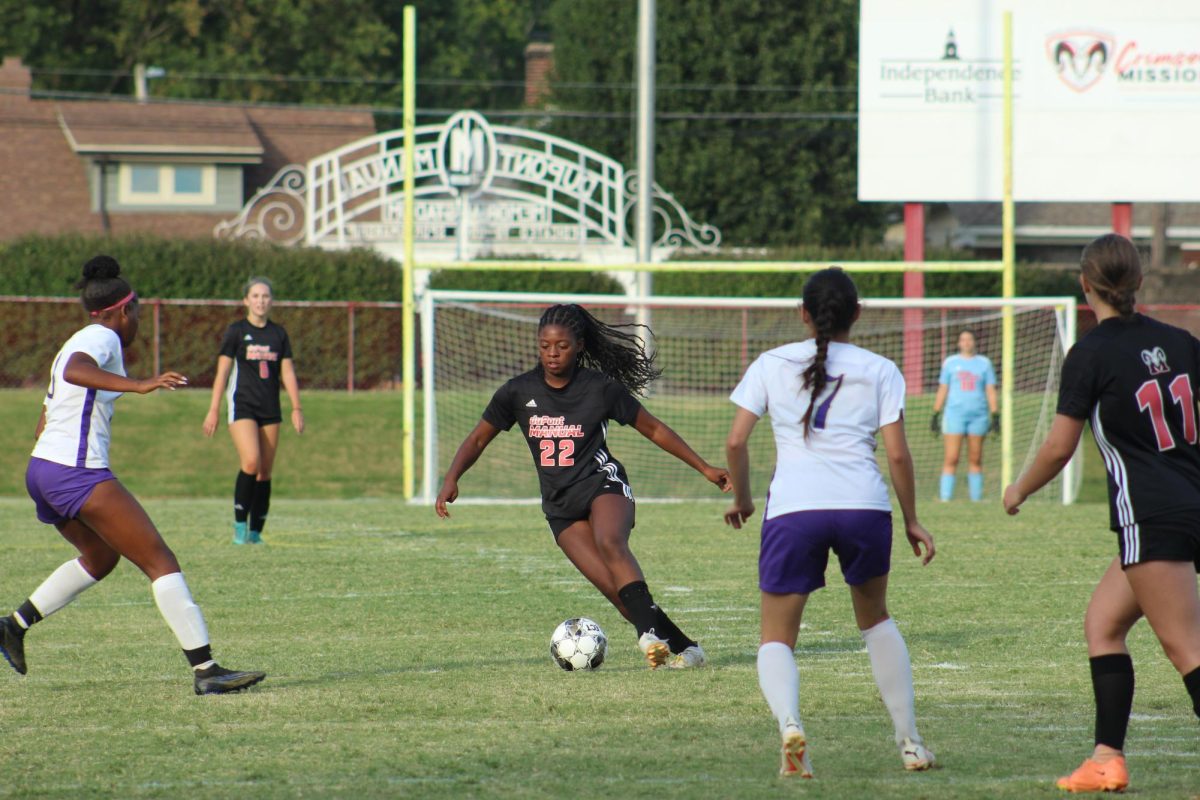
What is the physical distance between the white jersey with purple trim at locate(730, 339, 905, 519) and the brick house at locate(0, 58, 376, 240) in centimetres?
3637

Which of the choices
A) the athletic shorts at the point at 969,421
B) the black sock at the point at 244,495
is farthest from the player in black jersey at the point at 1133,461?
the athletic shorts at the point at 969,421

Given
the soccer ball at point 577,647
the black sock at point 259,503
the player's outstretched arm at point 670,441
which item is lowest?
the soccer ball at point 577,647

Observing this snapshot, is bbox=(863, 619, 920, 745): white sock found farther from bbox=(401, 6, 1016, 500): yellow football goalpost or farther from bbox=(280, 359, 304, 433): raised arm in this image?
bbox=(401, 6, 1016, 500): yellow football goalpost

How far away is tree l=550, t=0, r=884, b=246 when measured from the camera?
43500 mm

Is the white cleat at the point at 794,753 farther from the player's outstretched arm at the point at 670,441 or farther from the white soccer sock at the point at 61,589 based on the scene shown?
the white soccer sock at the point at 61,589

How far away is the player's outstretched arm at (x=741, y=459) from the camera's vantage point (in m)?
5.23

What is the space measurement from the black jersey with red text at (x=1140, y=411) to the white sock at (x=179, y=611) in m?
3.70

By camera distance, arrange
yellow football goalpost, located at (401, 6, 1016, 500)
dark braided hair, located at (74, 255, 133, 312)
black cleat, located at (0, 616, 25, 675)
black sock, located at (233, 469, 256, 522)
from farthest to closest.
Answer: yellow football goalpost, located at (401, 6, 1016, 500) < black sock, located at (233, 469, 256, 522) < black cleat, located at (0, 616, 25, 675) < dark braided hair, located at (74, 255, 133, 312)

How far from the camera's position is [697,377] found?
2428 centimetres

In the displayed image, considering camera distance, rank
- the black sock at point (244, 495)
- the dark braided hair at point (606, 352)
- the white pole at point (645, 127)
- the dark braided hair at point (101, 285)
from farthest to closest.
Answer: the white pole at point (645, 127) → the black sock at point (244, 495) → the dark braided hair at point (606, 352) → the dark braided hair at point (101, 285)

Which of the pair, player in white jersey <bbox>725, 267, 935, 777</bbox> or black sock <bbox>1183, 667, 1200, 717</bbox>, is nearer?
black sock <bbox>1183, 667, 1200, 717</bbox>

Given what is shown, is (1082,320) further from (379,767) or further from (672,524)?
(379,767)

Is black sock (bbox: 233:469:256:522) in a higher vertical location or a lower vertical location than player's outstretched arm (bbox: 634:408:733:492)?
lower

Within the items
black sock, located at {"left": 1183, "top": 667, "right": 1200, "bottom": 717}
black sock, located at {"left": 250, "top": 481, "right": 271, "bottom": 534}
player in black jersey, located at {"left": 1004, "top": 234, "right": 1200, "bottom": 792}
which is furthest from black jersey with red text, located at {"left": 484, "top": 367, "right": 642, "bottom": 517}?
black sock, located at {"left": 250, "top": 481, "right": 271, "bottom": 534}
